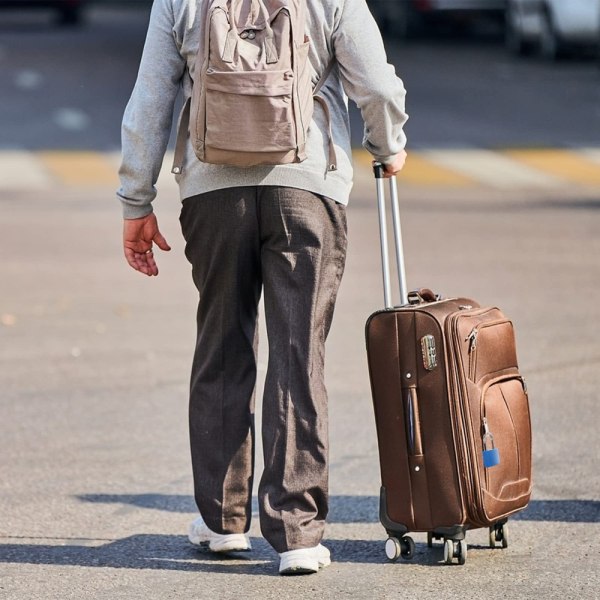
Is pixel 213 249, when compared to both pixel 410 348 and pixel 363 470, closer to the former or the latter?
pixel 410 348

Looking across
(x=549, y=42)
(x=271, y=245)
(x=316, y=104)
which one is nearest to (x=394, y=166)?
(x=316, y=104)

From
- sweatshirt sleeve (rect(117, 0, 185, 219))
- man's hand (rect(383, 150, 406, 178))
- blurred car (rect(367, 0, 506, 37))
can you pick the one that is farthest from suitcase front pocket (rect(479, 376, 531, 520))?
blurred car (rect(367, 0, 506, 37))

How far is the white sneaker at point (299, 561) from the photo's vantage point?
421 centimetres

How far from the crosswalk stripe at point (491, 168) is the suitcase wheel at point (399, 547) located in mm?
9478

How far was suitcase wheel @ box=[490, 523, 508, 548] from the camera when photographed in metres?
4.44

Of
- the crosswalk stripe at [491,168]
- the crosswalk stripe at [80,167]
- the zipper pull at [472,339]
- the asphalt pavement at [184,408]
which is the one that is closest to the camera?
the zipper pull at [472,339]

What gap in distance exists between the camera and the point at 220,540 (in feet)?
14.5

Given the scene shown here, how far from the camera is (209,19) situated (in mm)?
3955

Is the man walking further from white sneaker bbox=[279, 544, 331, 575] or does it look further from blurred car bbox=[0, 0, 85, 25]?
blurred car bbox=[0, 0, 85, 25]

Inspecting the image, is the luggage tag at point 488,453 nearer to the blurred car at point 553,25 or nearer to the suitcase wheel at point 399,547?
the suitcase wheel at point 399,547

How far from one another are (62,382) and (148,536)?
2.34 metres

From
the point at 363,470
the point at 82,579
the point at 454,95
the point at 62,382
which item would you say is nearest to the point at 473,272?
the point at 62,382

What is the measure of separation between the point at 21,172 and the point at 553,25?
10.7 m

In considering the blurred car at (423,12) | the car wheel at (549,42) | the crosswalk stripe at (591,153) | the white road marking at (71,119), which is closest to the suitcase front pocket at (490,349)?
the crosswalk stripe at (591,153)
